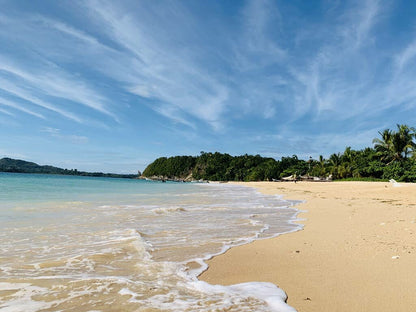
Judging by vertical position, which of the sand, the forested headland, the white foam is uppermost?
the forested headland

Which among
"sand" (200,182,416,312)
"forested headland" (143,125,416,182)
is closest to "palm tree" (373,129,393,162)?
"forested headland" (143,125,416,182)

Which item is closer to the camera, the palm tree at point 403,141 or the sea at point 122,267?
the sea at point 122,267

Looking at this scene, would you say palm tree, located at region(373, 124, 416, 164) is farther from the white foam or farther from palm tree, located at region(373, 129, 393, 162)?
the white foam

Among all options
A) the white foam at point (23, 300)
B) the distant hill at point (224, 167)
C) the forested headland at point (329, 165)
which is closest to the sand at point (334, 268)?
the white foam at point (23, 300)

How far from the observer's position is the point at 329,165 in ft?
203

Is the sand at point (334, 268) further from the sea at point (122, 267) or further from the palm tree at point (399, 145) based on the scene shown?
the palm tree at point (399, 145)

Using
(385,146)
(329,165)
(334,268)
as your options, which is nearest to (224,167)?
(329,165)

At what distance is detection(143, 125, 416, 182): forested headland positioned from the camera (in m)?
39.6

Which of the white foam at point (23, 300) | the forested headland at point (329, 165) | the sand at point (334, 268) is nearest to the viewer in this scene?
the white foam at point (23, 300)

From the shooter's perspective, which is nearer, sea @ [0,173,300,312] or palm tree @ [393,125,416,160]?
sea @ [0,173,300,312]

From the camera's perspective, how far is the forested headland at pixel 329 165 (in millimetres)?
39562

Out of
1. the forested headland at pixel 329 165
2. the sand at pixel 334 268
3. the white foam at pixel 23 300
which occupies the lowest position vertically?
the white foam at pixel 23 300

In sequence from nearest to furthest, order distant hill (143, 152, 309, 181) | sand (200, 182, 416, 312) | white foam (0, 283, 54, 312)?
white foam (0, 283, 54, 312) → sand (200, 182, 416, 312) → distant hill (143, 152, 309, 181)

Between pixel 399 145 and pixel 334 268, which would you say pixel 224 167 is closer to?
pixel 399 145
